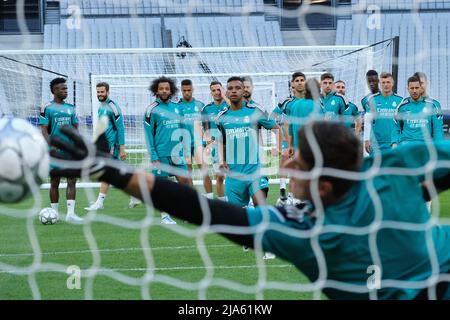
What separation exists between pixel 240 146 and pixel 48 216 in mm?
2624

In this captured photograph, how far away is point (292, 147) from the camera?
915cm

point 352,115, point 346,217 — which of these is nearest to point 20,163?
point 346,217

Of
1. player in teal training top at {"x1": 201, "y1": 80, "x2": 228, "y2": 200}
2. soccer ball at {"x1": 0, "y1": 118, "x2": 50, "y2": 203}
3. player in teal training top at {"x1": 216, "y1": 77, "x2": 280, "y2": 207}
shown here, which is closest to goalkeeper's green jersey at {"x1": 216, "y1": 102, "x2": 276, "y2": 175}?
player in teal training top at {"x1": 216, "y1": 77, "x2": 280, "y2": 207}

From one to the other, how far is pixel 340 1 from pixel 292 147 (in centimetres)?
1914

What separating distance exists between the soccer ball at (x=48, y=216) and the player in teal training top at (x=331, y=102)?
3.84 meters

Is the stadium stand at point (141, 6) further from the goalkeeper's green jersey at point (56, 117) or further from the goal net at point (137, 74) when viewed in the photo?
the goalkeeper's green jersey at point (56, 117)

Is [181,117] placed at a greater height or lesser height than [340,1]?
lesser

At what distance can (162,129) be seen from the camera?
979cm

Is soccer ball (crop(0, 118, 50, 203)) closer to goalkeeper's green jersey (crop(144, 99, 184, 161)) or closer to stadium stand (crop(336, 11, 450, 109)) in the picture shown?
goalkeeper's green jersey (crop(144, 99, 184, 161))

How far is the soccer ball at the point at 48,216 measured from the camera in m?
8.98

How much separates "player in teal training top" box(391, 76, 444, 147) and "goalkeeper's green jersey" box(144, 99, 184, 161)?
2719 millimetres

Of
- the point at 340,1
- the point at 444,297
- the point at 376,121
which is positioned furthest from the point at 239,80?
the point at 340,1

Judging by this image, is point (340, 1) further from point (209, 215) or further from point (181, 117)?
point (209, 215)

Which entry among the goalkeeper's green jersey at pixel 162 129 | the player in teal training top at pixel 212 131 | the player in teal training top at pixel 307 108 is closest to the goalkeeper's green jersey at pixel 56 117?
the goalkeeper's green jersey at pixel 162 129
